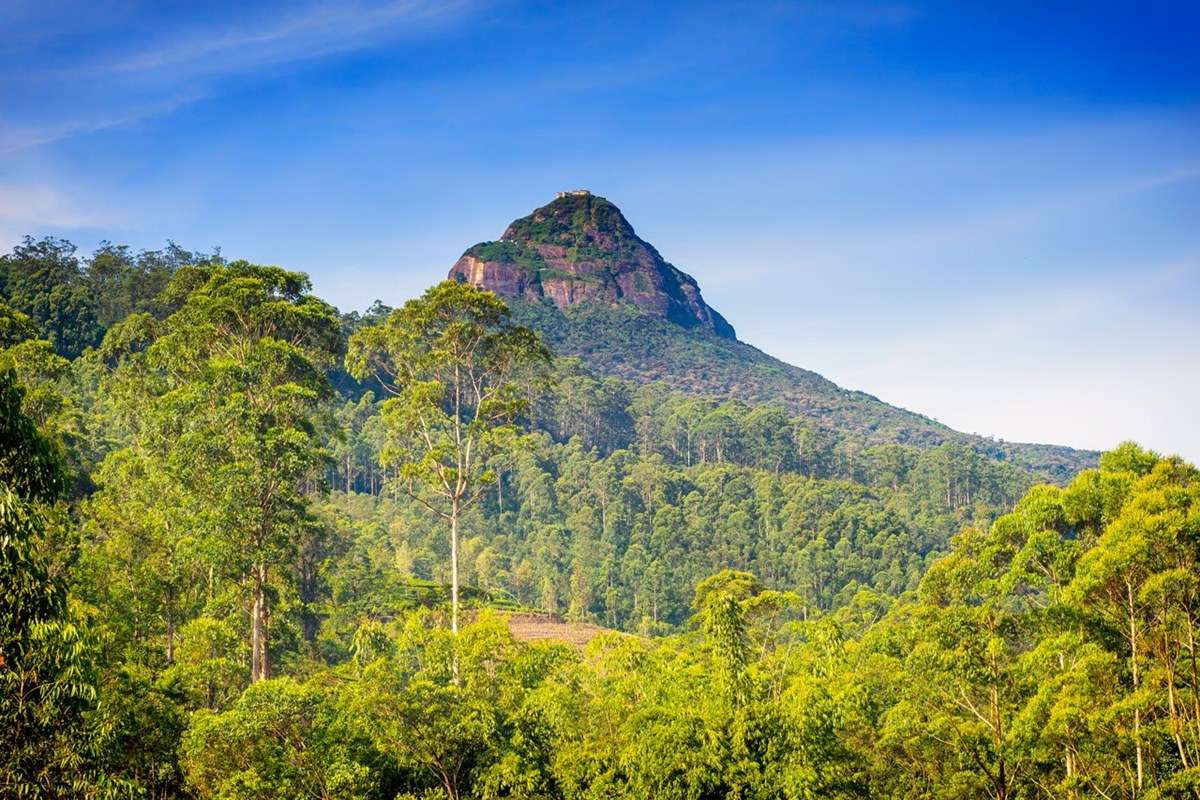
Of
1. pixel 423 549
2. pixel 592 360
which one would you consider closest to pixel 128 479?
pixel 423 549

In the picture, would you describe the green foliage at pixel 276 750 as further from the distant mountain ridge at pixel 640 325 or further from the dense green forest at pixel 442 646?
Result: the distant mountain ridge at pixel 640 325

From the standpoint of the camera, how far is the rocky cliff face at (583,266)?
154375 millimetres

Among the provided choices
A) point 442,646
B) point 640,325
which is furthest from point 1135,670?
point 640,325

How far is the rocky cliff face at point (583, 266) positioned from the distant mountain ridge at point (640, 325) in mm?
158

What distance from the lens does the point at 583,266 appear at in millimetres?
158000

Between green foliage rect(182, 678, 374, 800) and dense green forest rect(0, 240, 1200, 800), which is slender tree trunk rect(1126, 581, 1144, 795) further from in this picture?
green foliage rect(182, 678, 374, 800)

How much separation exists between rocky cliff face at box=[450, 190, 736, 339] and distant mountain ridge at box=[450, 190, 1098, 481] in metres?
0.16

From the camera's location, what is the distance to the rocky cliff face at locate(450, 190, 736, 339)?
506 ft

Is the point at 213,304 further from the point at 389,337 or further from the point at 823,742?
the point at 823,742

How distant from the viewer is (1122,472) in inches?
667

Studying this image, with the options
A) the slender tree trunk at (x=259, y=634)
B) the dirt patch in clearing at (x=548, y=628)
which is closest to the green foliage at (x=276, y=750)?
the slender tree trunk at (x=259, y=634)

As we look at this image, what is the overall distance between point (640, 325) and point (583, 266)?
1390cm

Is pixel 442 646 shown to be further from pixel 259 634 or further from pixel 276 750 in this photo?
pixel 259 634

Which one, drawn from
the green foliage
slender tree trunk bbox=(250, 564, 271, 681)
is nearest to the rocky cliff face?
slender tree trunk bbox=(250, 564, 271, 681)
